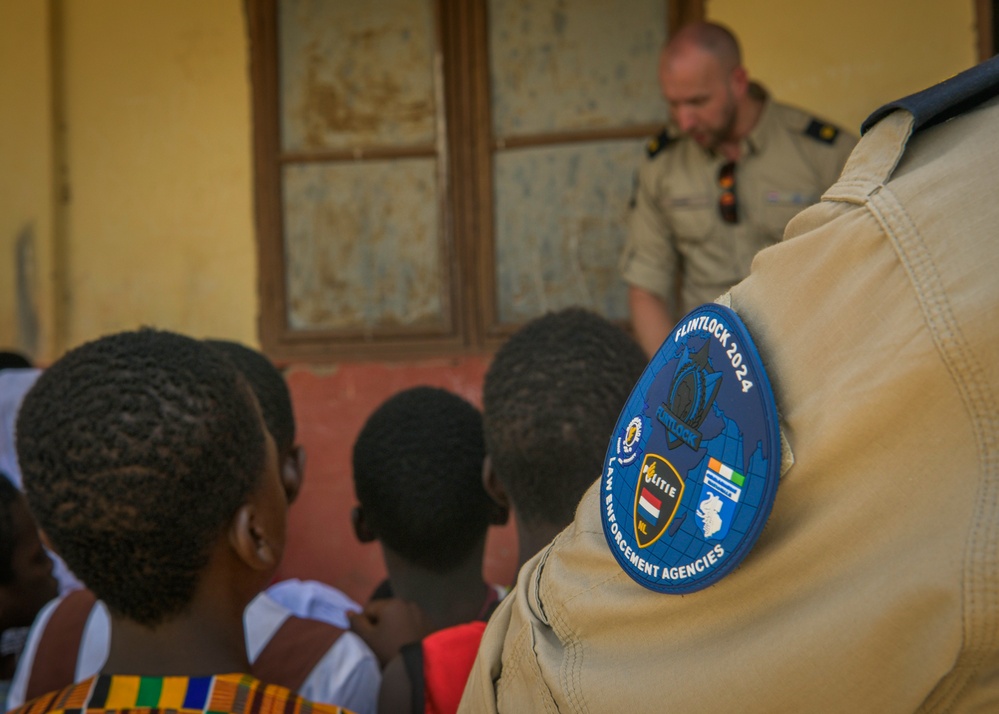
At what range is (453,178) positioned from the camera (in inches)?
130

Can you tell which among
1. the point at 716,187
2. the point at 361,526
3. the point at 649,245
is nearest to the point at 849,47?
the point at 716,187

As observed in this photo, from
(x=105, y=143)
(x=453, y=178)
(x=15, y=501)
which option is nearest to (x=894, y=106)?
(x=15, y=501)

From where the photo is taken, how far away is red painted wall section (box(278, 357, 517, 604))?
10.6 ft

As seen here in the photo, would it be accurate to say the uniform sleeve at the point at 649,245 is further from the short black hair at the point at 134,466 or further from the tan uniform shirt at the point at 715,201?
the short black hair at the point at 134,466

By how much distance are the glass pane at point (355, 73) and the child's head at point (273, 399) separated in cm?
129

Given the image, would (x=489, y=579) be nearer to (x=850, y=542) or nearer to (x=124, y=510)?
(x=124, y=510)

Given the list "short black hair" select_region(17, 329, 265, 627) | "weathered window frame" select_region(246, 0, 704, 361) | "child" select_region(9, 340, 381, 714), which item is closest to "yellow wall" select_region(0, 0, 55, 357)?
"weathered window frame" select_region(246, 0, 704, 361)

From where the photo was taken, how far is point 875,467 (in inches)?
24.7

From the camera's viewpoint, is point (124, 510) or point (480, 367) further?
point (480, 367)

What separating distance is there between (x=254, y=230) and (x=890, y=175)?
9.64ft

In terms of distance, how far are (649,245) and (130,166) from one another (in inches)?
70.7

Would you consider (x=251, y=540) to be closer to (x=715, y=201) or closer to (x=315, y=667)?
(x=315, y=667)

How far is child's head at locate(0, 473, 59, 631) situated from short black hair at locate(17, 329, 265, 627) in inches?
37.5

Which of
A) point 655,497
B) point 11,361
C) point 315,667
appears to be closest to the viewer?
point 655,497
